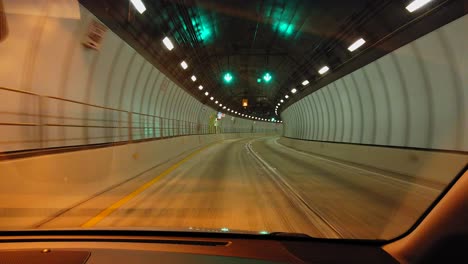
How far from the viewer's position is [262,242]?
386 cm

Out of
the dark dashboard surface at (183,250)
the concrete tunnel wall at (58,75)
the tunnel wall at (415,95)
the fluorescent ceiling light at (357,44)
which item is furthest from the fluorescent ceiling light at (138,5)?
the dark dashboard surface at (183,250)

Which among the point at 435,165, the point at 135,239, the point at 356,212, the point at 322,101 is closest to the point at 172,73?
the point at 322,101

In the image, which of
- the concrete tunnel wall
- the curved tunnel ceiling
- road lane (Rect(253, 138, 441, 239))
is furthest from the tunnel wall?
the concrete tunnel wall

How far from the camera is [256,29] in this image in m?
21.2

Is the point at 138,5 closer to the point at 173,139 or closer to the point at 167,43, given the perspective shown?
the point at 167,43

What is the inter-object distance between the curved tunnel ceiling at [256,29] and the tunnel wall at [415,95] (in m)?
0.98

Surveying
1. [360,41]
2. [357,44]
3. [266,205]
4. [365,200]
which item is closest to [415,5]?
[360,41]

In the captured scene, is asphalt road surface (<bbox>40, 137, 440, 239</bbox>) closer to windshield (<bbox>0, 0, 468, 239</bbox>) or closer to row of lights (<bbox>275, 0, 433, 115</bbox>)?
windshield (<bbox>0, 0, 468, 239</bbox>)

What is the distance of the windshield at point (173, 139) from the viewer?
776cm

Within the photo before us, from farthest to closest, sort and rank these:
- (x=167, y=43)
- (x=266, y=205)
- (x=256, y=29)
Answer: (x=256, y=29) → (x=167, y=43) → (x=266, y=205)

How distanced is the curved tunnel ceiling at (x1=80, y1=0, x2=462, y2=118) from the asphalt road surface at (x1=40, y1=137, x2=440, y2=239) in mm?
5267

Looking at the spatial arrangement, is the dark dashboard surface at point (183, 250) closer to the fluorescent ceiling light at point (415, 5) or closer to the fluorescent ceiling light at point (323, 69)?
the fluorescent ceiling light at point (415, 5)

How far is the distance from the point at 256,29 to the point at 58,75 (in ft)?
37.0

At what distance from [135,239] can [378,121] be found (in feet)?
56.5
